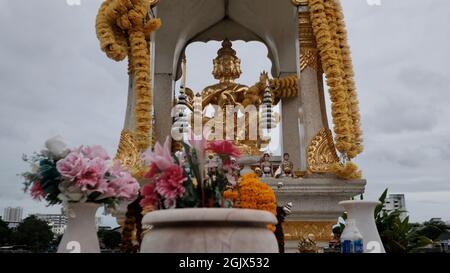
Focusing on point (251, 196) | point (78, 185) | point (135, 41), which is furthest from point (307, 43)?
point (78, 185)

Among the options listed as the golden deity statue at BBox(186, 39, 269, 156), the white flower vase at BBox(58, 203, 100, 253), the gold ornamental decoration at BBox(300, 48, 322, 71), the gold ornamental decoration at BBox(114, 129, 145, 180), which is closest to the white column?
the golden deity statue at BBox(186, 39, 269, 156)

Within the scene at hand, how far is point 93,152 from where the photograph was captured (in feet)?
8.09

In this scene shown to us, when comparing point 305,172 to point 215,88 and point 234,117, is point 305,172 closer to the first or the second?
point 234,117

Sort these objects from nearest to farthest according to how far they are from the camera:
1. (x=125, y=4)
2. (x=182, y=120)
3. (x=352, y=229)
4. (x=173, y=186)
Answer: (x=173, y=186), (x=352, y=229), (x=125, y=4), (x=182, y=120)

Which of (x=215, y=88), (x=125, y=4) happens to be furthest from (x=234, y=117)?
(x=125, y=4)

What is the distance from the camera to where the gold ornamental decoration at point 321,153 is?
6.85m

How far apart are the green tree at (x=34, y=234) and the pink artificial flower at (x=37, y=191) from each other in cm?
118

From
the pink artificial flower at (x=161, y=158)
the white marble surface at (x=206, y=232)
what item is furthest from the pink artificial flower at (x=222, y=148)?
the white marble surface at (x=206, y=232)

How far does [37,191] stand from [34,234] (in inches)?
122

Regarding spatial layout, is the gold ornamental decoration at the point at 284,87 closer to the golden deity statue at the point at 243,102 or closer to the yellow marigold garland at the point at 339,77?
the golden deity statue at the point at 243,102

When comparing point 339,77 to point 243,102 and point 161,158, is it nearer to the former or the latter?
point 243,102

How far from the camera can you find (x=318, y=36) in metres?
7.17

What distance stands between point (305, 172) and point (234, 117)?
3.06 meters
